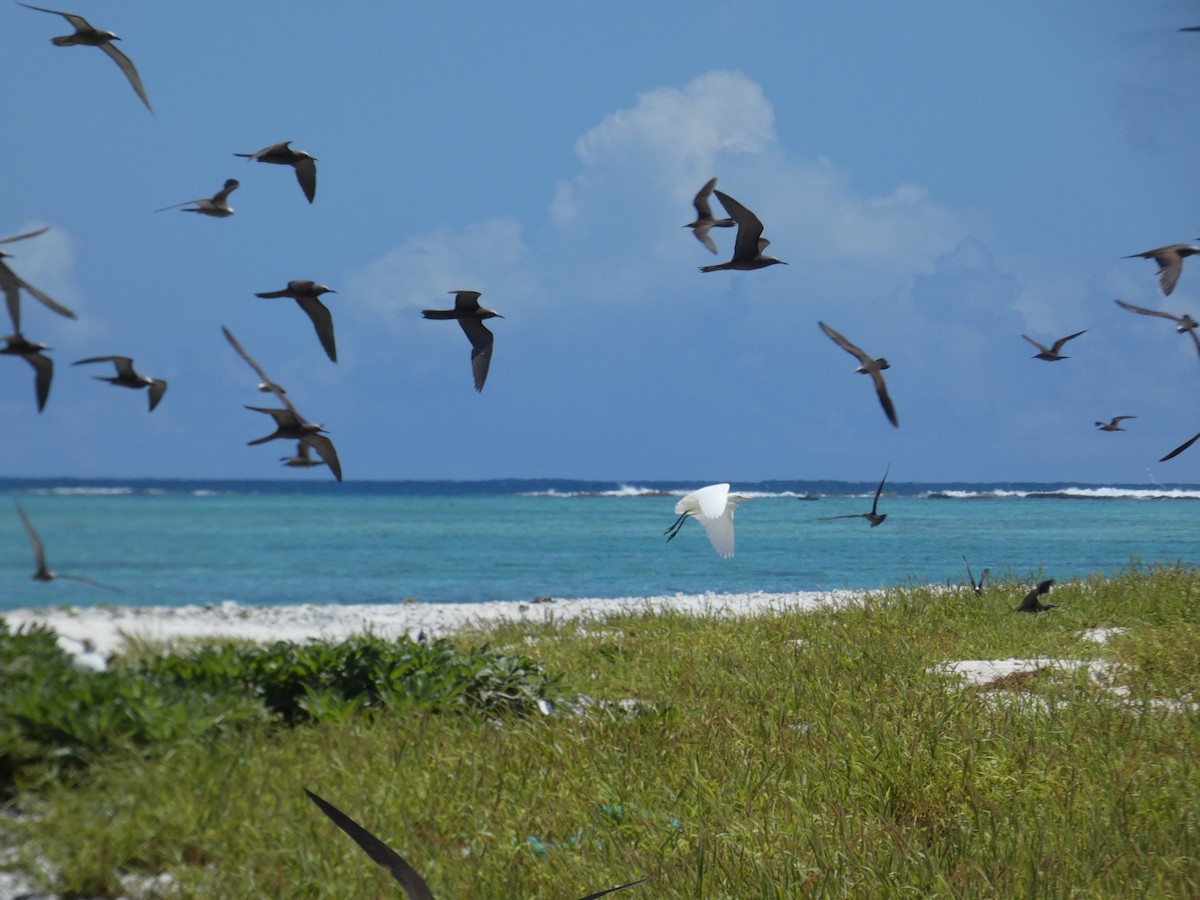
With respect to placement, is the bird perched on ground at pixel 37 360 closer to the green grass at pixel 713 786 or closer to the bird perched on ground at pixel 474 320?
the bird perched on ground at pixel 474 320

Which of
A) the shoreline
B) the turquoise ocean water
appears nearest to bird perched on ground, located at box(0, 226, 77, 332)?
the turquoise ocean water

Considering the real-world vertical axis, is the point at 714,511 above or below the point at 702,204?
below

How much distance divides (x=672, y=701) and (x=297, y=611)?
40.6 ft

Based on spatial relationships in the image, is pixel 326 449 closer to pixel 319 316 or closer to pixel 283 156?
pixel 319 316

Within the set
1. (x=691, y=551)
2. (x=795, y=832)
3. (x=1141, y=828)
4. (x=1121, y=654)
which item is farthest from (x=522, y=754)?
(x=691, y=551)

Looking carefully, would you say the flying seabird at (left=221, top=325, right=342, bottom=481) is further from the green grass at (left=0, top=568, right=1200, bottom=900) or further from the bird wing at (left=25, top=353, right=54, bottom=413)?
the green grass at (left=0, top=568, right=1200, bottom=900)

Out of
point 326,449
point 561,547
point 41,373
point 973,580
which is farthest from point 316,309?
point 561,547

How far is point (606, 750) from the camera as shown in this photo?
3.99m

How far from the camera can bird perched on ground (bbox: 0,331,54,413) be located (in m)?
0.98

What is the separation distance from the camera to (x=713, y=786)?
11.1 feet

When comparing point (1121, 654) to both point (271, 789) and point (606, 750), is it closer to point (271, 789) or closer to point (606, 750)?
point (606, 750)

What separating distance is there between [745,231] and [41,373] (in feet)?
3.81

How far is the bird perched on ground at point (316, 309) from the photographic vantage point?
96 centimetres

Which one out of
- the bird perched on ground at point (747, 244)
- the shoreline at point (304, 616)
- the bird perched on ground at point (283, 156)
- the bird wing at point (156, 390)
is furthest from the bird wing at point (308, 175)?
the shoreline at point (304, 616)
